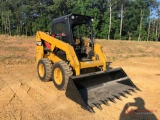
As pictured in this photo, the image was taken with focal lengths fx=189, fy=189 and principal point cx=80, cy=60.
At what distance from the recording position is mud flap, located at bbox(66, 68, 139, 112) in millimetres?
4941

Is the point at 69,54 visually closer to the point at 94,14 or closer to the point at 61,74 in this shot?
the point at 61,74

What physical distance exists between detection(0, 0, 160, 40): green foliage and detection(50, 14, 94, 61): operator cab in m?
37.3

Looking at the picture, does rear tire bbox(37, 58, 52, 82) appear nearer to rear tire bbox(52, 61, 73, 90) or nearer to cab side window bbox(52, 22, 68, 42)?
rear tire bbox(52, 61, 73, 90)

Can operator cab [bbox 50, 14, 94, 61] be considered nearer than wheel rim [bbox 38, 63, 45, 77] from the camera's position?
Yes

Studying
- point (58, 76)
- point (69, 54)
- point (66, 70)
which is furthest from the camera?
point (58, 76)

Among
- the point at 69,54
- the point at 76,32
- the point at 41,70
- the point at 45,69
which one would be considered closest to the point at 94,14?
the point at 76,32

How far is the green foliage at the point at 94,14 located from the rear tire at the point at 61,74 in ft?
125

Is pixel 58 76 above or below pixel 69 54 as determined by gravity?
below

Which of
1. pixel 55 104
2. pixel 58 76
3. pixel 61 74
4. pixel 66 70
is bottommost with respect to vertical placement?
pixel 55 104

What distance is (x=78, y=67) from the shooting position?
18.7 feet

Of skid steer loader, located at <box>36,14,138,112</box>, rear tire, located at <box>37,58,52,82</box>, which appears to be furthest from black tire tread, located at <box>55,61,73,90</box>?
rear tire, located at <box>37,58,52,82</box>

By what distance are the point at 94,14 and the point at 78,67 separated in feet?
137

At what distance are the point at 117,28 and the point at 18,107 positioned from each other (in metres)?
42.3

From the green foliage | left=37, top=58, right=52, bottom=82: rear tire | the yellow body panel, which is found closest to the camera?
the yellow body panel
